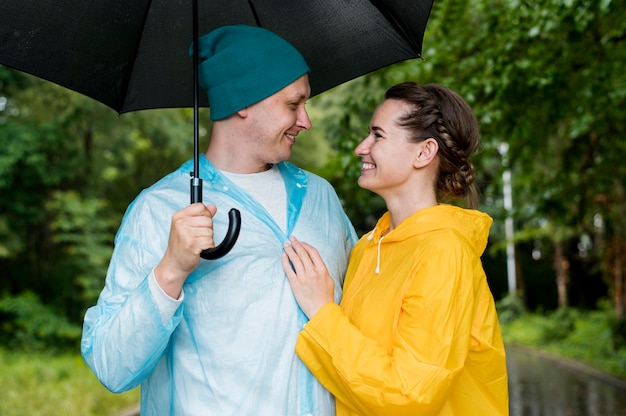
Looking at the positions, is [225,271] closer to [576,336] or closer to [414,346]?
[414,346]

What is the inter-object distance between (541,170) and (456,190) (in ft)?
28.1

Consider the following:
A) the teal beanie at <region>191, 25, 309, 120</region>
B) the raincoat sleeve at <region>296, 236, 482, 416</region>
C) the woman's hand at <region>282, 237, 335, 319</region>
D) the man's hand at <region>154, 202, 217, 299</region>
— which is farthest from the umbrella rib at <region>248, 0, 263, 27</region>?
the raincoat sleeve at <region>296, 236, 482, 416</region>

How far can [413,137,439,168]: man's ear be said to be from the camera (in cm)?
279

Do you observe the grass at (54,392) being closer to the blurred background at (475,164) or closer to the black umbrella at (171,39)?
the blurred background at (475,164)

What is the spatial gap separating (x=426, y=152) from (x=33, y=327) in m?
16.6

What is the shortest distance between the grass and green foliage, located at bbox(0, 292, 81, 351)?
182 centimetres

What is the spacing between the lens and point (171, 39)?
10.3ft

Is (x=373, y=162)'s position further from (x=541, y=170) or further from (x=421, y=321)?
(x=541, y=170)

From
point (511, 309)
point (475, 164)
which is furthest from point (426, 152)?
point (511, 309)

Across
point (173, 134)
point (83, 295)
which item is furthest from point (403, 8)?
point (83, 295)

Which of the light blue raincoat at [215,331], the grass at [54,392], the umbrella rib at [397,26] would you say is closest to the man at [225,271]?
the light blue raincoat at [215,331]

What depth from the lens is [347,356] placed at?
247cm

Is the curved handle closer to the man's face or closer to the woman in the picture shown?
the woman

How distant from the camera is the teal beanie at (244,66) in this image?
2775mm
